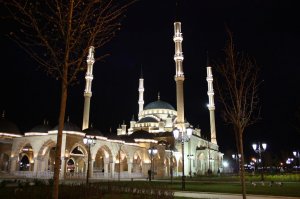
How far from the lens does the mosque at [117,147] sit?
3225 cm

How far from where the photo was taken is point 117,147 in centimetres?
3944

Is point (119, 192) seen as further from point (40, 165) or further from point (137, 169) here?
point (137, 169)

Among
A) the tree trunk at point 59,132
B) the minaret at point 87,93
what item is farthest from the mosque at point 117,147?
the tree trunk at point 59,132

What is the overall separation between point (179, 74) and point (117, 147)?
18.2 meters

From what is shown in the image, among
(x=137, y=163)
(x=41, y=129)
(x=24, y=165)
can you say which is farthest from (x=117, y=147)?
(x=24, y=165)

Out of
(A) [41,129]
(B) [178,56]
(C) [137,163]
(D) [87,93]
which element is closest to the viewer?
(A) [41,129]

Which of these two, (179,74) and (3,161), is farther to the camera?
(179,74)

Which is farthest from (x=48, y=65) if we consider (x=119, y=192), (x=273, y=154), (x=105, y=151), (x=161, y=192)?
(x=273, y=154)

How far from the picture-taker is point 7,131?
36.3 meters

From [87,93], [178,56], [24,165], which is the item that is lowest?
[24,165]

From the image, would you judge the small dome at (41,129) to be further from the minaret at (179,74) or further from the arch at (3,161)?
the minaret at (179,74)

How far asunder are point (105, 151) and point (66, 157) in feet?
25.4

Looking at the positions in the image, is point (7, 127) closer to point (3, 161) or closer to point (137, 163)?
point (3, 161)

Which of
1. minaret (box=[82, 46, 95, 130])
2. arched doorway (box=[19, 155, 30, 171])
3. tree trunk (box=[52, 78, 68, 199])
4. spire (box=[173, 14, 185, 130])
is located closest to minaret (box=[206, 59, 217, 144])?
spire (box=[173, 14, 185, 130])
